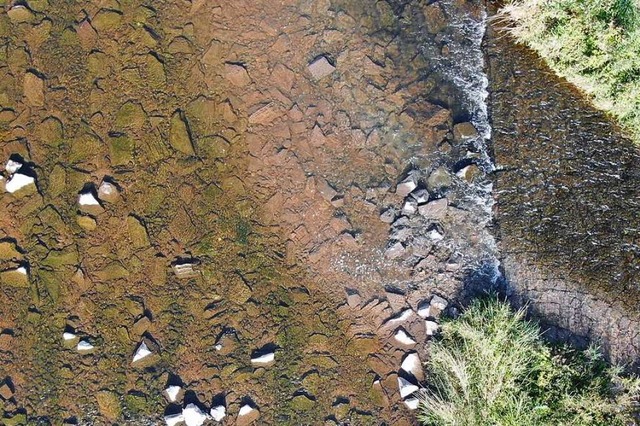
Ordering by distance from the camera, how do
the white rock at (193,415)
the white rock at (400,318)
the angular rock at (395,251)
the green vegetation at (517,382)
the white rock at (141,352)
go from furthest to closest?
the angular rock at (395,251)
the white rock at (400,318)
the white rock at (141,352)
the white rock at (193,415)
the green vegetation at (517,382)

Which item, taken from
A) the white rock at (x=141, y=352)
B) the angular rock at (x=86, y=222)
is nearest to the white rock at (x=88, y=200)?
the angular rock at (x=86, y=222)

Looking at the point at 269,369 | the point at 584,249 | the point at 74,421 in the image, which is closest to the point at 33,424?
the point at 74,421

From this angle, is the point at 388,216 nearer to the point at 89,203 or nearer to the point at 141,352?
the point at 141,352

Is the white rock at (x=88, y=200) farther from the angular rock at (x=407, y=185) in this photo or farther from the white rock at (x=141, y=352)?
the angular rock at (x=407, y=185)

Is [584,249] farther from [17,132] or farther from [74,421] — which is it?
[17,132]

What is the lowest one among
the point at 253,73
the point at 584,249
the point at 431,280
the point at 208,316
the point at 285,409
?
the point at 285,409

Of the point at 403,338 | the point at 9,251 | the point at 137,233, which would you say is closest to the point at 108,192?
the point at 137,233
